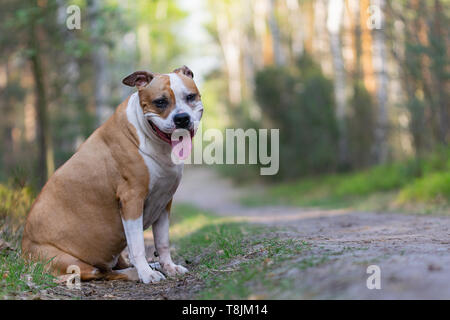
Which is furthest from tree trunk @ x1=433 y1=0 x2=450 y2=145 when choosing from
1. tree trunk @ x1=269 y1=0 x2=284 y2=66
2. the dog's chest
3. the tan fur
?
tree trunk @ x1=269 y1=0 x2=284 y2=66

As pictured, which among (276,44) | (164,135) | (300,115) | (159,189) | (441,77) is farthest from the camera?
(276,44)

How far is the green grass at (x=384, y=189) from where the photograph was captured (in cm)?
938

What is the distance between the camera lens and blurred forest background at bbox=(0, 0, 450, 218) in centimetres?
1086

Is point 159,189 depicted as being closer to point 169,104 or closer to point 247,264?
point 169,104

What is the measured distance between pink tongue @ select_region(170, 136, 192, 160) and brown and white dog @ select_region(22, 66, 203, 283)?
56mm

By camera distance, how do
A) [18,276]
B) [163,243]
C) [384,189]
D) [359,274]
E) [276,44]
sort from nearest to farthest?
[359,274] < [18,276] < [163,243] < [384,189] < [276,44]

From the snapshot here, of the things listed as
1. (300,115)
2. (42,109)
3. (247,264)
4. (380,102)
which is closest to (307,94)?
(300,115)

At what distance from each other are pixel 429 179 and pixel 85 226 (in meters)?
7.30

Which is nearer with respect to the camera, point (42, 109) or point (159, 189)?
point (159, 189)

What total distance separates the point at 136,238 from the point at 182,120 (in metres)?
1.06

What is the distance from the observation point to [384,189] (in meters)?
12.4

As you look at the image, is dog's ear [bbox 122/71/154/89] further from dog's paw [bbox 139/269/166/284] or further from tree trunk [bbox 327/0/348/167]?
tree trunk [bbox 327/0/348/167]

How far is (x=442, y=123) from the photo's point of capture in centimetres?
1178
